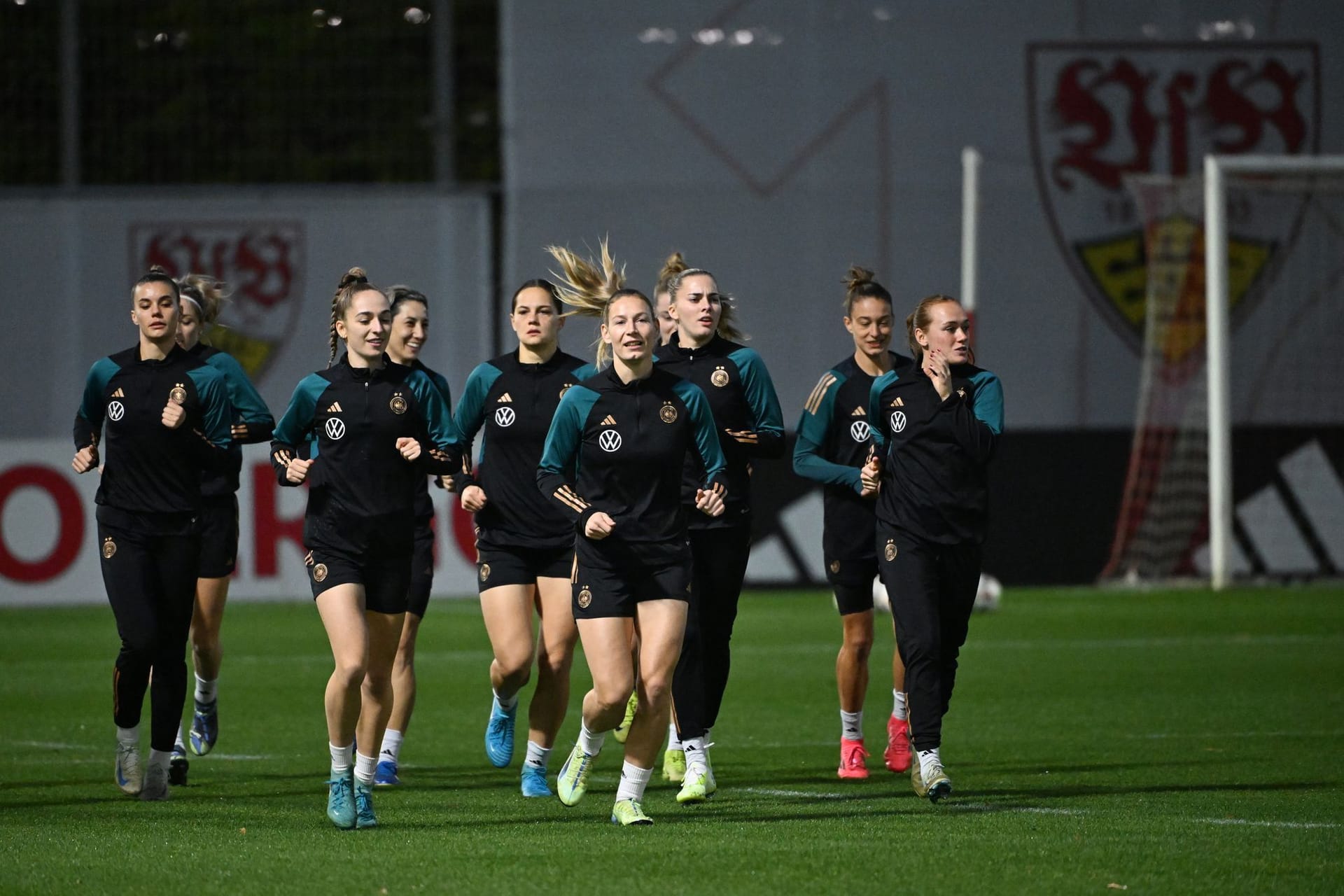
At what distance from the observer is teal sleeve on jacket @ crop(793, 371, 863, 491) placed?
938 centimetres

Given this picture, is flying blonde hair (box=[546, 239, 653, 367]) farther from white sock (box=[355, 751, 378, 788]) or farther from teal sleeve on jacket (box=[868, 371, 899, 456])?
white sock (box=[355, 751, 378, 788])

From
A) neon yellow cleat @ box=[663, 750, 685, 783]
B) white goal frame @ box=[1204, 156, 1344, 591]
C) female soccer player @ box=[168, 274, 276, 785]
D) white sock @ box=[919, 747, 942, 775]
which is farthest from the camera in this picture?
white goal frame @ box=[1204, 156, 1344, 591]

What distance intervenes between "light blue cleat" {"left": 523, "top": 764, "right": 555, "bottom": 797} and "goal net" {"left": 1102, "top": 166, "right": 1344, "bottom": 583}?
45.3ft

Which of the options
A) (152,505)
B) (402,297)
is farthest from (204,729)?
(402,297)

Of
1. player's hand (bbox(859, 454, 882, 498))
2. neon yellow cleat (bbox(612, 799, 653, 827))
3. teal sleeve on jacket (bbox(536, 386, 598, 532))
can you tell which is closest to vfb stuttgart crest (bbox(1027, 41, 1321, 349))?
player's hand (bbox(859, 454, 882, 498))

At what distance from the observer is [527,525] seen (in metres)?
9.02

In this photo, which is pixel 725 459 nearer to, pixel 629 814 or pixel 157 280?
pixel 629 814

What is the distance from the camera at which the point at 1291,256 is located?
23.3 m

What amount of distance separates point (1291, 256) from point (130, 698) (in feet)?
57.5

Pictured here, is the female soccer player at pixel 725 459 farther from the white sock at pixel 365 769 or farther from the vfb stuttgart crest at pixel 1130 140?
the vfb stuttgart crest at pixel 1130 140

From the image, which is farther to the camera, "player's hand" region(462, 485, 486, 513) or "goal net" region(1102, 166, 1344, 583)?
"goal net" region(1102, 166, 1344, 583)

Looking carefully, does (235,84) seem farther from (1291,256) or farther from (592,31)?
(1291,256)

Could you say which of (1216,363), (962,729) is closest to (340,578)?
(962,729)

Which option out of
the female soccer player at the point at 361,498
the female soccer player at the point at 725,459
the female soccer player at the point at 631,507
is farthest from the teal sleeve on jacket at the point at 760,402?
the female soccer player at the point at 361,498
